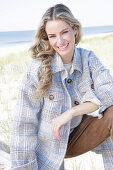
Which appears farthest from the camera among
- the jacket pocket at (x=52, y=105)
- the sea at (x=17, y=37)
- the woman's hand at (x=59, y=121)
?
the sea at (x=17, y=37)

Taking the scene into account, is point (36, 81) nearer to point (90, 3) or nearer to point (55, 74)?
point (55, 74)

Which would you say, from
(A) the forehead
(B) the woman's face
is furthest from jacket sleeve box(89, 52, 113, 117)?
(A) the forehead

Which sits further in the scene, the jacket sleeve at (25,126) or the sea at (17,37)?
the sea at (17,37)

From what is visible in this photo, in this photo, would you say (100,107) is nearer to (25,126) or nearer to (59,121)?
(59,121)

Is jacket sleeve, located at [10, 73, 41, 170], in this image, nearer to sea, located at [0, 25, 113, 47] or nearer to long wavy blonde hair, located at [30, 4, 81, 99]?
long wavy blonde hair, located at [30, 4, 81, 99]

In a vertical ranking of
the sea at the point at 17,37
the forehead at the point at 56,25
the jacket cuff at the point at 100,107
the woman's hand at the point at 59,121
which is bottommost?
the sea at the point at 17,37

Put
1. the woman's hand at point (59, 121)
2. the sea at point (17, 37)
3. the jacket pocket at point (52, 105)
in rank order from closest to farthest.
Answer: the woman's hand at point (59, 121)
the jacket pocket at point (52, 105)
the sea at point (17, 37)

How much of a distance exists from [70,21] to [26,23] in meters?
45.9

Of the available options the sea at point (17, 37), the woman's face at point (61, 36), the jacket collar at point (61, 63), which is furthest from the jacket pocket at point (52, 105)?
the sea at point (17, 37)

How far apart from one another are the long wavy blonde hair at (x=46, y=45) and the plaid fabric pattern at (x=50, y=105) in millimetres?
41

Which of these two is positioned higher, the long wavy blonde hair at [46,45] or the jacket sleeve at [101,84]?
the long wavy blonde hair at [46,45]

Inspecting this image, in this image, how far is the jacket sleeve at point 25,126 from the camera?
1.89 meters

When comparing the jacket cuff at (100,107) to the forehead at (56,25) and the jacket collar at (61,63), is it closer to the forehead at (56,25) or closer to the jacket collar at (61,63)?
the jacket collar at (61,63)

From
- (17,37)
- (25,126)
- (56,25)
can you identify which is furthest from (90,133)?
(17,37)
